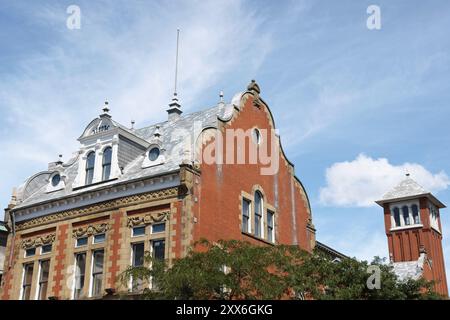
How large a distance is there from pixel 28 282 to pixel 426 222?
56324mm

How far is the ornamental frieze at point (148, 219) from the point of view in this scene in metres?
25.7

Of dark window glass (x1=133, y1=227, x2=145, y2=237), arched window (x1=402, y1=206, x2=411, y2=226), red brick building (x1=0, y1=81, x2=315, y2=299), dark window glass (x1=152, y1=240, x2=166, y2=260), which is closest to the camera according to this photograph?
dark window glass (x1=152, y1=240, x2=166, y2=260)

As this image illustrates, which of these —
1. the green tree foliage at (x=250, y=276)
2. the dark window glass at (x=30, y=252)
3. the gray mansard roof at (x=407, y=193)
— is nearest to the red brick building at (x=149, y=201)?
the dark window glass at (x=30, y=252)

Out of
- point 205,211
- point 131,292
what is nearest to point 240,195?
point 205,211

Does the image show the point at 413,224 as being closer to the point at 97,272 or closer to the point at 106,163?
the point at 106,163

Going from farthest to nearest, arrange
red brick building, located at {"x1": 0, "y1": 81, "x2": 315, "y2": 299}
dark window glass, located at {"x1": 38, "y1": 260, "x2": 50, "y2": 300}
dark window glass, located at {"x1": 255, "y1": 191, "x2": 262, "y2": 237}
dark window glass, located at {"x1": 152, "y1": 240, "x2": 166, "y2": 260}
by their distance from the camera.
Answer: dark window glass, located at {"x1": 255, "y1": 191, "x2": 262, "y2": 237} < dark window glass, located at {"x1": 38, "y1": 260, "x2": 50, "y2": 300} < red brick building, located at {"x1": 0, "y1": 81, "x2": 315, "y2": 299} < dark window glass, located at {"x1": 152, "y1": 240, "x2": 166, "y2": 260}

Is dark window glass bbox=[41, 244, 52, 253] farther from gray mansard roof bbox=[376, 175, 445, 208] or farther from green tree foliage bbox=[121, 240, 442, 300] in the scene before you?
gray mansard roof bbox=[376, 175, 445, 208]

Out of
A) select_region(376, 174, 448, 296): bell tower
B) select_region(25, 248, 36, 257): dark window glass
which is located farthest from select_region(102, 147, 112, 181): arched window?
select_region(376, 174, 448, 296): bell tower

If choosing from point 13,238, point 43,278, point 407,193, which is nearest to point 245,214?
point 43,278

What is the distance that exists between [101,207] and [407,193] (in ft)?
183

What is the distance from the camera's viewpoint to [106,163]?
1176 inches

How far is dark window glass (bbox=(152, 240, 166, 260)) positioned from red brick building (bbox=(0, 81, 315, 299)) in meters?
0.05

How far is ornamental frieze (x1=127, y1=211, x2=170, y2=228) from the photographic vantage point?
84.4 feet
